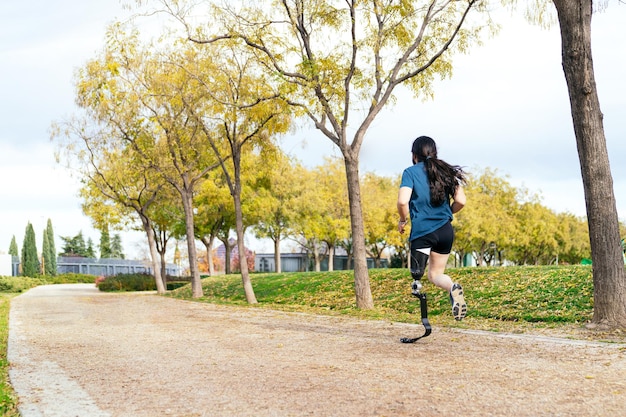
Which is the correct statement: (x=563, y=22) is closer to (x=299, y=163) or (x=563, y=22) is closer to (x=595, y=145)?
(x=595, y=145)

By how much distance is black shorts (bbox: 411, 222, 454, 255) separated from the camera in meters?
6.07

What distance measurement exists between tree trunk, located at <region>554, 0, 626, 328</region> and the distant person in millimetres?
2777

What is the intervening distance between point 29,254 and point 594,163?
61940mm

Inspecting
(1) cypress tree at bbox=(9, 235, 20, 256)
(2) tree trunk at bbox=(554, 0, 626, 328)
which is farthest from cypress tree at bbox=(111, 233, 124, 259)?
(2) tree trunk at bbox=(554, 0, 626, 328)

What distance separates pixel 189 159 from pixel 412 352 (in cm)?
1836

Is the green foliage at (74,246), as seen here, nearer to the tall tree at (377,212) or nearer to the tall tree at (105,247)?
the tall tree at (105,247)

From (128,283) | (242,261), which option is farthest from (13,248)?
(242,261)

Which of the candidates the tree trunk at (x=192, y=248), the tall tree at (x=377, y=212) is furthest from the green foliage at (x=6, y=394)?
the tall tree at (x=377, y=212)

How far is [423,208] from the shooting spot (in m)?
6.12

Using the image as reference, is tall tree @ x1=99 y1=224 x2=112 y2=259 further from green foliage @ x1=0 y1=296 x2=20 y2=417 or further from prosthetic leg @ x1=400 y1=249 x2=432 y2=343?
prosthetic leg @ x1=400 y1=249 x2=432 y2=343

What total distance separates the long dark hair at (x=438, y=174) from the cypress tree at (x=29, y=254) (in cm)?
6125

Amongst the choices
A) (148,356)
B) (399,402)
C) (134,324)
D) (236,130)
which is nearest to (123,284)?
(236,130)

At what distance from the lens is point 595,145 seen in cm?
798

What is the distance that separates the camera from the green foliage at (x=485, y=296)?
988 cm
